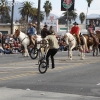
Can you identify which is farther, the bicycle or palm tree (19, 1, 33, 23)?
palm tree (19, 1, 33, 23)

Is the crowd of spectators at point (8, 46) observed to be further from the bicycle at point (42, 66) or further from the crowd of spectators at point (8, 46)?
the bicycle at point (42, 66)

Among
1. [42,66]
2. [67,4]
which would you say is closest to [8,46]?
[67,4]

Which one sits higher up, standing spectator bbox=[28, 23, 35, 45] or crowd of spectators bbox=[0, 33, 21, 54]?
standing spectator bbox=[28, 23, 35, 45]

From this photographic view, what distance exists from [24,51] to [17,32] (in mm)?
1501

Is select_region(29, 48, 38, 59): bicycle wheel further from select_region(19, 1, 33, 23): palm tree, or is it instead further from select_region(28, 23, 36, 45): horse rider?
select_region(19, 1, 33, 23): palm tree

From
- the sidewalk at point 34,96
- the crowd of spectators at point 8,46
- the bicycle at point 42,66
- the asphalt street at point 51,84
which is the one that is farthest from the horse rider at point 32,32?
the sidewalk at point 34,96

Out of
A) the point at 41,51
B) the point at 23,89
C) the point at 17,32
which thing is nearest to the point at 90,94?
the point at 23,89

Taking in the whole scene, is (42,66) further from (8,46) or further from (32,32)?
(8,46)

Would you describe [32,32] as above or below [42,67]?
above

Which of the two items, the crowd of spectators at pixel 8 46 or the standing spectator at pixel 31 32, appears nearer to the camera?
the standing spectator at pixel 31 32

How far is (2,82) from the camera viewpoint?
15414 mm

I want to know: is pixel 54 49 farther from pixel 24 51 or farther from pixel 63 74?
pixel 24 51

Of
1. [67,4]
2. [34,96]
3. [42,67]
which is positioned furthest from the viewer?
[67,4]

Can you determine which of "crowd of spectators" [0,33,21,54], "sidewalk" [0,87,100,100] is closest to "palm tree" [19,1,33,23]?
"crowd of spectators" [0,33,21,54]
